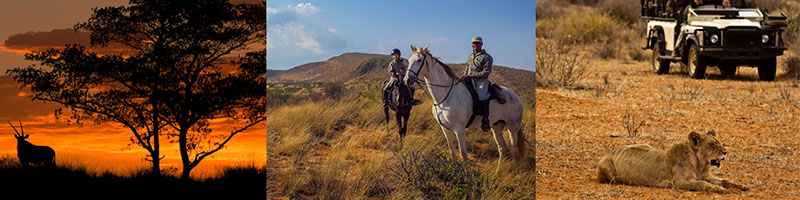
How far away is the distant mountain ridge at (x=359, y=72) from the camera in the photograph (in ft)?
21.3

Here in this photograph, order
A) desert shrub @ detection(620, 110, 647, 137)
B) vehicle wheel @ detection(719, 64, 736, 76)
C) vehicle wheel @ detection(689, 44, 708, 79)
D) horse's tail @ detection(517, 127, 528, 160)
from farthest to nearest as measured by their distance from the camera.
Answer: vehicle wheel @ detection(719, 64, 736, 76), vehicle wheel @ detection(689, 44, 708, 79), desert shrub @ detection(620, 110, 647, 137), horse's tail @ detection(517, 127, 528, 160)

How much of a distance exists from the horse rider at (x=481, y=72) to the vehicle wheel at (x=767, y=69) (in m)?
13.1

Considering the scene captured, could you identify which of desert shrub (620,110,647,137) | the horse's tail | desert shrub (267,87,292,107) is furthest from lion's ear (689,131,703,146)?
desert shrub (267,87,292,107)

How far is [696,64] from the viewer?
56.1 feet

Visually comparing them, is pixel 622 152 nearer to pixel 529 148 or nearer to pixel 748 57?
pixel 529 148

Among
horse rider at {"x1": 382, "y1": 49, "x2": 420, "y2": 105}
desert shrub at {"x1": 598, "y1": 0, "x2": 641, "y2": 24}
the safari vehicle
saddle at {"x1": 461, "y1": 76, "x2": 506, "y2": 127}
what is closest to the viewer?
horse rider at {"x1": 382, "y1": 49, "x2": 420, "y2": 105}

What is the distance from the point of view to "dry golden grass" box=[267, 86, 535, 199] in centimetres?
641

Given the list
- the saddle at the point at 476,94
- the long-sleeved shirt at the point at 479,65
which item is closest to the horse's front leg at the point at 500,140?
the saddle at the point at 476,94

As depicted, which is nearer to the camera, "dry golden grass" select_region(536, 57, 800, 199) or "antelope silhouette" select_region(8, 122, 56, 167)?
"antelope silhouette" select_region(8, 122, 56, 167)

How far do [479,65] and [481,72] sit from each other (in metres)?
0.07

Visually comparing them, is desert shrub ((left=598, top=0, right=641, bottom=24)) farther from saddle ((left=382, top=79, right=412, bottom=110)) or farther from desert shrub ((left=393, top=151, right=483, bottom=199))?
desert shrub ((left=393, top=151, right=483, bottom=199))

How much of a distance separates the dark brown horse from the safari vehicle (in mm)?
11795

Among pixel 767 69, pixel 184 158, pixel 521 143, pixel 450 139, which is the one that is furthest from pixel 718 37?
pixel 184 158

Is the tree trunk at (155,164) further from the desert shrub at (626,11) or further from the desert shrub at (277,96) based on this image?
the desert shrub at (626,11)
